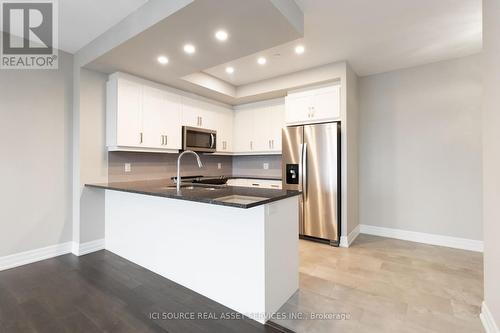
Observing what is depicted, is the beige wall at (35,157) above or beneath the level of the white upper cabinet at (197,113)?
beneath

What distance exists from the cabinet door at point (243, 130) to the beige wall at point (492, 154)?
3.41 m

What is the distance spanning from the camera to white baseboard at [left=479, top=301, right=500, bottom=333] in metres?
1.55

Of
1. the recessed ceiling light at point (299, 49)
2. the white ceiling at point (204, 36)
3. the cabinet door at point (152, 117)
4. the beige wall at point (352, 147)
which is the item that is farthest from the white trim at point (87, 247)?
the recessed ceiling light at point (299, 49)

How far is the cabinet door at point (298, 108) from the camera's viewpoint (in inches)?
145

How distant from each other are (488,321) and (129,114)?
158 inches

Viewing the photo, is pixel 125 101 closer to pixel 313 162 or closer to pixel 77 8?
pixel 77 8

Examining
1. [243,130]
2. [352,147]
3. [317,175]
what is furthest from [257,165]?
[352,147]

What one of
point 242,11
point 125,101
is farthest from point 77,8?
point 242,11

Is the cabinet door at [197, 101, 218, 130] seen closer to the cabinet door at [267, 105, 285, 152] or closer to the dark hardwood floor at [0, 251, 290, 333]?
the cabinet door at [267, 105, 285, 152]

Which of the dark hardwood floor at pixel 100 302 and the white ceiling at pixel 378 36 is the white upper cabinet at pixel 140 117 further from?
the dark hardwood floor at pixel 100 302

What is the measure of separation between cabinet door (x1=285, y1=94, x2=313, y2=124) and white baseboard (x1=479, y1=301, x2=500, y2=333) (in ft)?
9.04

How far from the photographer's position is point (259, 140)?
15.0 ft

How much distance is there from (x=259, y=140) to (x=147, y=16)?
2805 mm

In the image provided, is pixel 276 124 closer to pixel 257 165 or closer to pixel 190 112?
pixel 257 165
